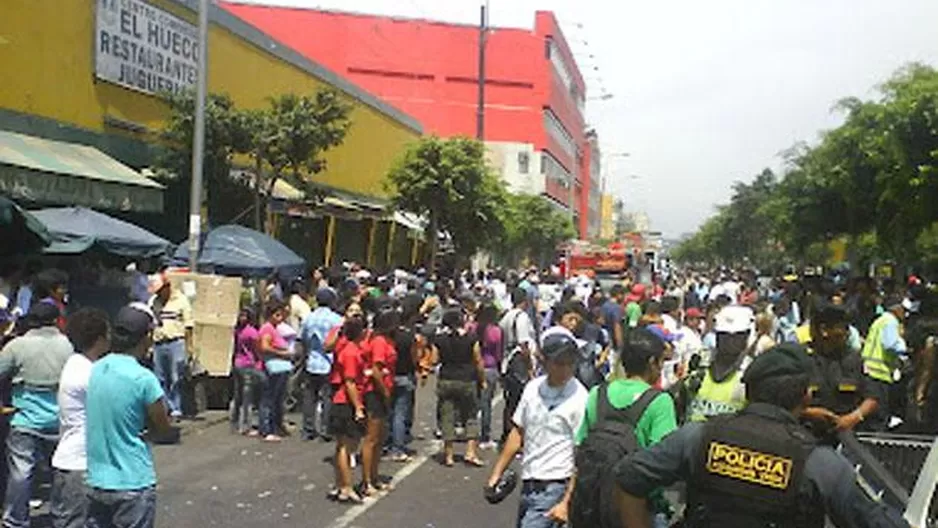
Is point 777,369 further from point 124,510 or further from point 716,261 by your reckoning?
point 716,261

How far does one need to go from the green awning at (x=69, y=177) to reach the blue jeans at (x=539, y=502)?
352 inches

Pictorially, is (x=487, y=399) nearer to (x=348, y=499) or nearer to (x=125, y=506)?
(x=348, y=499)

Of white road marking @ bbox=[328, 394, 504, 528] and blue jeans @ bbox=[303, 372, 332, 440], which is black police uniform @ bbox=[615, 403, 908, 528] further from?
blue jeans @ bbox=[303, 372, 332, 440]

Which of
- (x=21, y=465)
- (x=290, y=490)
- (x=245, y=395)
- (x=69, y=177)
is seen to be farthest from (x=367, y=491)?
(x=69, y=177)

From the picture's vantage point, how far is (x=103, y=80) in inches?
693

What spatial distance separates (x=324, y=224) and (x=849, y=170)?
14.3 metres

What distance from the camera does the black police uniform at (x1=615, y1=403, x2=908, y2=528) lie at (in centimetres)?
338

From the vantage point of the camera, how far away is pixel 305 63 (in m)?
28.8

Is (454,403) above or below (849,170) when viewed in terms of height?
below

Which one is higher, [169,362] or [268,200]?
[268,200]

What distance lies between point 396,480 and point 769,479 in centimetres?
726

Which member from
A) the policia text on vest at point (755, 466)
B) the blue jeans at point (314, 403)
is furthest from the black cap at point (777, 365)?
the blue jeans at point (314, 403)

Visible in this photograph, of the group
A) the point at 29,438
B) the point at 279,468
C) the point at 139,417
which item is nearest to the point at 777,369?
the point at 139,417

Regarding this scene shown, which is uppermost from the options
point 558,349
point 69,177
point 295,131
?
point 295,131
